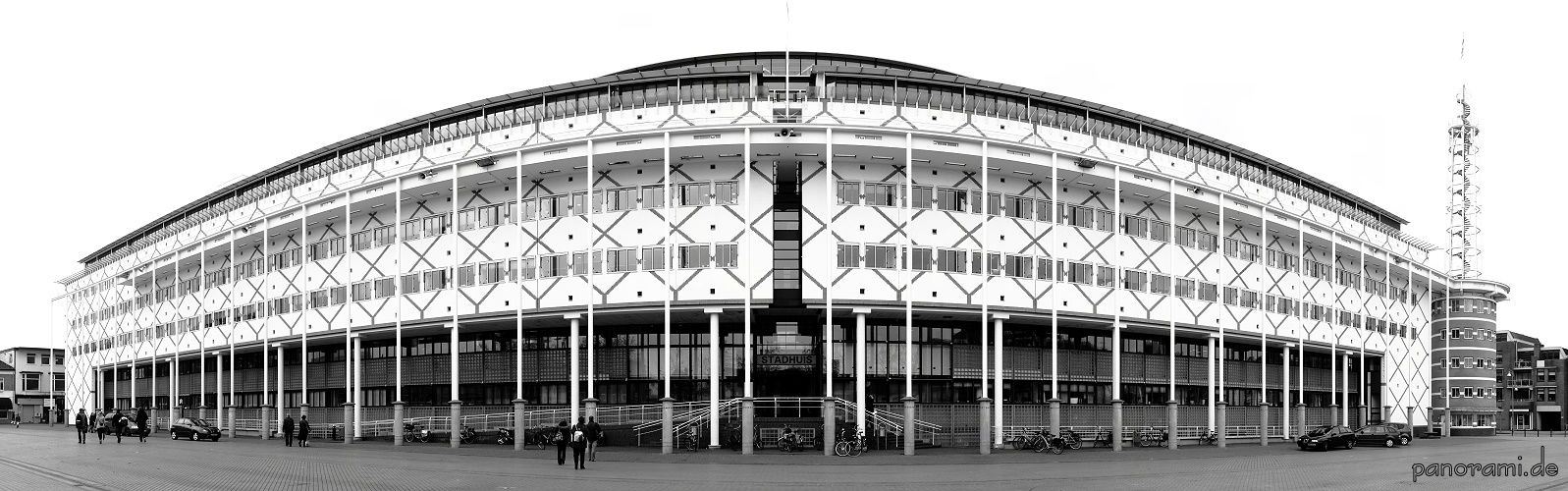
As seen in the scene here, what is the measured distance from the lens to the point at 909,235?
151 ft

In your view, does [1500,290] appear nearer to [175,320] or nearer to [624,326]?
[624,326]

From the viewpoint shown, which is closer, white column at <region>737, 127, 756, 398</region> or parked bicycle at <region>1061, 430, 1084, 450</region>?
white column at <region>737, 127, 756, 398</region>

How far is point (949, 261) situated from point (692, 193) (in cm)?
1071

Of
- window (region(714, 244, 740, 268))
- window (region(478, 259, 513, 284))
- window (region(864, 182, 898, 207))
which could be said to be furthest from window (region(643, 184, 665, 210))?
window (region(864, 182, 898, 207))

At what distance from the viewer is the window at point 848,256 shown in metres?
46.4

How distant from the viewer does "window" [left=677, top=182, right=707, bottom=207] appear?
4741 cm

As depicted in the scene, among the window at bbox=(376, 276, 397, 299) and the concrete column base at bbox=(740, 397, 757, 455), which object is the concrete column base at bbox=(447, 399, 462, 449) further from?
the concrete column base at bbox=(740, 397, 757, 455)

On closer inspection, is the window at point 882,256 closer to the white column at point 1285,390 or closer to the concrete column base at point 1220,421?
the concrete column base at point 1220,421

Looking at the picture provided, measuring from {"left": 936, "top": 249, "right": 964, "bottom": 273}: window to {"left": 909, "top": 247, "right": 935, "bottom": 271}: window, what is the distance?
1.13ft

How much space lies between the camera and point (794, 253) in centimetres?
4675

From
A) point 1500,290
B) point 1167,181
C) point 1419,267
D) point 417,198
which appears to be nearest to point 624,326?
point 417,198

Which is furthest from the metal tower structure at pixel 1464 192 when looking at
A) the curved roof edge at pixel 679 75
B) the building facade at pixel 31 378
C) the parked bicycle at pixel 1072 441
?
the building facade at pixel 31 378

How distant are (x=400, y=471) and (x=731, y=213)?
19.1 metres

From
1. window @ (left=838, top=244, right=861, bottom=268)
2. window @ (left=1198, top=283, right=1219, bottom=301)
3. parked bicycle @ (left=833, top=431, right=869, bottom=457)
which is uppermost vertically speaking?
window @ (left=838, top=244, right=861, bottom=268)
